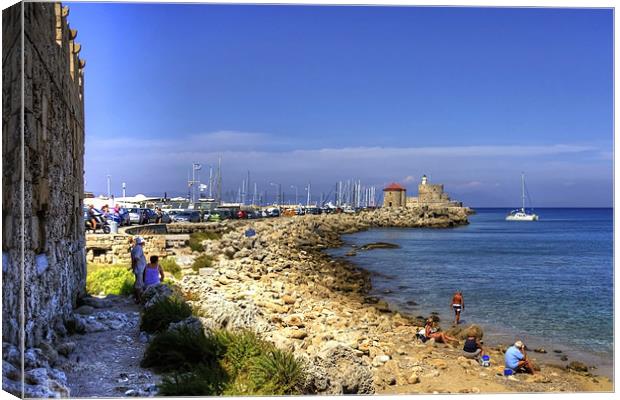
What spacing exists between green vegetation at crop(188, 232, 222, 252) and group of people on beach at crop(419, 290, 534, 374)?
5.80 meters

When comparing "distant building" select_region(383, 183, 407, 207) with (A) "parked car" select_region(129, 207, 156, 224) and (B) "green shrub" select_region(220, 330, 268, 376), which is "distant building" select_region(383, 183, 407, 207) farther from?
(B) "green shrub" select_region(220, 330, 268, 376)

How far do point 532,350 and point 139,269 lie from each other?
17.3ft

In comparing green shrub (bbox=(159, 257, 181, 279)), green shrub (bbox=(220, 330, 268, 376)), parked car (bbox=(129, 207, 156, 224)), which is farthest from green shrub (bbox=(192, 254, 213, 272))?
green shrub (bbox=(220, 330, 268, 376))

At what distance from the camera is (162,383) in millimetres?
4852

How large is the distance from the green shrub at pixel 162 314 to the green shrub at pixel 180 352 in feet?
2.40

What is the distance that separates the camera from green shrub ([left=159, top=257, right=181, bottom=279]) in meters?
10.1

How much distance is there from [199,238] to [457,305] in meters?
6.90

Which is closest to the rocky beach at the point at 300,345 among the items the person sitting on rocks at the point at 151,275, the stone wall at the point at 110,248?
the person sitting on rocks at the point at 151,275

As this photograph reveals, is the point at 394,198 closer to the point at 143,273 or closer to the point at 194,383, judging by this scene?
the point at 143,273

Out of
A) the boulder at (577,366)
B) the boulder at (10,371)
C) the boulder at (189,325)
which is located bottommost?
the boulder at (577,366)

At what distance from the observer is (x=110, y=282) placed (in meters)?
8.86

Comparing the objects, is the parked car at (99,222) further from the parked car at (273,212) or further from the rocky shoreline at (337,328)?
the parked car at (273,212)

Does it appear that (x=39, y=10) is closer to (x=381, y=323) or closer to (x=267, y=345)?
(x=267, y=345)

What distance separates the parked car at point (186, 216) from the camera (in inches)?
504
